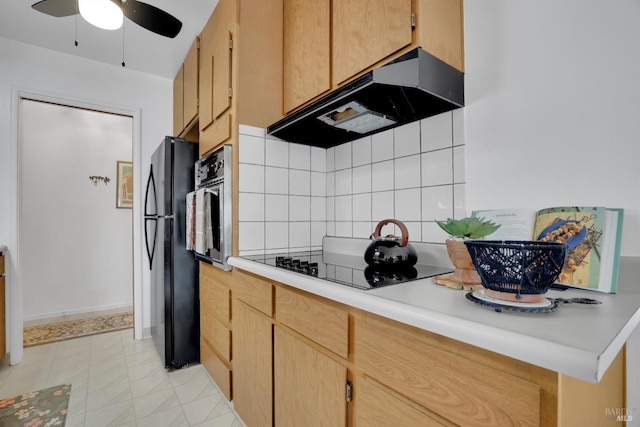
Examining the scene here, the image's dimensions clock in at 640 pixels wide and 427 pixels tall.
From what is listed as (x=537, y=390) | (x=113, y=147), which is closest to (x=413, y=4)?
(x=537, y=390)

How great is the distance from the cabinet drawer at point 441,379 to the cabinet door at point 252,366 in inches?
22.7

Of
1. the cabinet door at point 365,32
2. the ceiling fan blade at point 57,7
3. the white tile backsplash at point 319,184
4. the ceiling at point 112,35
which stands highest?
the ceiling at point 112,35

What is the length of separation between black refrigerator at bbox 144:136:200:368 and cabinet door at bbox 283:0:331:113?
952mm

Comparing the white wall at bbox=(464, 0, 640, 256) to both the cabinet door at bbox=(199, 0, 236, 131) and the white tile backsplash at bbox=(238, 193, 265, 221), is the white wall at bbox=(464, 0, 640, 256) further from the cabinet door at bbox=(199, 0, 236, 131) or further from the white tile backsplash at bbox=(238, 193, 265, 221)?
the cabinet door at bbox=(199, 0, 236, 131)

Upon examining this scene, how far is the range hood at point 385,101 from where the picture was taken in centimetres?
101

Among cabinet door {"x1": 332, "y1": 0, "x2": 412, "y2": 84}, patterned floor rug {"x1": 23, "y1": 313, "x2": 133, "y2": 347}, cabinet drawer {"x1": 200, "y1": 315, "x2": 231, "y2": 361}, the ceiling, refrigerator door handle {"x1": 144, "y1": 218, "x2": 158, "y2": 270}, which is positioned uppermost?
the ceiling

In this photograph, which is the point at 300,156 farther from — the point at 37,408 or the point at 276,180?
the point at 37,408

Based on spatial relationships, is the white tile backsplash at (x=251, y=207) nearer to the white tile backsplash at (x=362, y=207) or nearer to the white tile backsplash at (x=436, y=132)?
the white tile backsplash at (x=362, y=207)

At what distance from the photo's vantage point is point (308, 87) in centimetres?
154

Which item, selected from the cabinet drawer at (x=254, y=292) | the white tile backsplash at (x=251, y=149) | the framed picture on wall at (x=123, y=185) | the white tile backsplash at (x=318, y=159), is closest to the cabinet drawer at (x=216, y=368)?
the cabinet drawer at (x=254, y=292)

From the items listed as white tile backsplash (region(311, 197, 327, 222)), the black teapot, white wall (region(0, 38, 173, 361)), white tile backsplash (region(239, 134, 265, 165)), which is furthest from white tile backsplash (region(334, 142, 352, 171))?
white wall (region(0, 38, 173, 361))

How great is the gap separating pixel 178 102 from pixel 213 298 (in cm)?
191

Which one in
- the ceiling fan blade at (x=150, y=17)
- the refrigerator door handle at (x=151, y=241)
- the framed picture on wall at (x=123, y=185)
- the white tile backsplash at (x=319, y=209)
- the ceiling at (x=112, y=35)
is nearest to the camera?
the ceiling fan blade at (x=150, y=17)

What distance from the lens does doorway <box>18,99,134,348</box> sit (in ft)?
10.4
